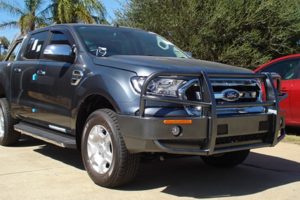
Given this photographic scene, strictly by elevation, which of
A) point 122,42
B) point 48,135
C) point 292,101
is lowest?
point 48,135

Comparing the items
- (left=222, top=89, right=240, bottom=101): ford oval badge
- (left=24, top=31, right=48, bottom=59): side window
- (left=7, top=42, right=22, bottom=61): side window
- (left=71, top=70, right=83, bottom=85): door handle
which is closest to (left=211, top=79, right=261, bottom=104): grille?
(left=222, top=89, right=240, bottom=101): ford oval badge

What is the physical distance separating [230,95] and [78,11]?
18599 millimetres

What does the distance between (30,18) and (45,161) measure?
58.9ft

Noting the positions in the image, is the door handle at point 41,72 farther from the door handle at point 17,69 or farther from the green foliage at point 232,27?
the green foliage at point 232,27

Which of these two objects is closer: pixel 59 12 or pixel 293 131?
pixel 293 131

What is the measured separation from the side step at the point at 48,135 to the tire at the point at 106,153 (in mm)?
329

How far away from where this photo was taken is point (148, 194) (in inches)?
208

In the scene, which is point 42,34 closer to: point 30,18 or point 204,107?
point 204,107

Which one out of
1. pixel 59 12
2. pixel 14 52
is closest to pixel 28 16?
pixel 59 12

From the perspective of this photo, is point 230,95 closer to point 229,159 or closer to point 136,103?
point 136,103

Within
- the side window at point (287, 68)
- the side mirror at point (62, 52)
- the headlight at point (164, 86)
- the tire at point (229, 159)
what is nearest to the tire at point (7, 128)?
the side mirror at point (62, 52)

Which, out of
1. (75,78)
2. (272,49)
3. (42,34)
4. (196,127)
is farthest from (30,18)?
(196,127)

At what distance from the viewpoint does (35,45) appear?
24.6 feet

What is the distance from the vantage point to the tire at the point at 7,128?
7812 mm
